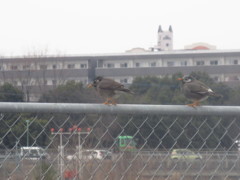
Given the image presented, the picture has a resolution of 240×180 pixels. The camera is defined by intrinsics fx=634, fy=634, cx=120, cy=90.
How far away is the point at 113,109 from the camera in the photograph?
384cm

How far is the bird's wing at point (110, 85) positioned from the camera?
5414 millimetres

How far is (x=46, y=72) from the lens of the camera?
44906 millimetres

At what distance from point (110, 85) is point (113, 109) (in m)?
1.77

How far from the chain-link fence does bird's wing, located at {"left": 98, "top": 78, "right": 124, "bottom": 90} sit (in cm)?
104

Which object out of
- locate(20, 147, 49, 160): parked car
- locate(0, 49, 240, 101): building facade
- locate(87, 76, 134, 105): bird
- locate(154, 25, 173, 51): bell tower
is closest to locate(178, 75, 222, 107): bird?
locate(87, 76, 134, 105): bird

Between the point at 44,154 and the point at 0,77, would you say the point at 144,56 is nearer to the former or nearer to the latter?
the point at 0,77

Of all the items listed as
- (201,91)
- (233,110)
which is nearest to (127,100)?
(201,91)

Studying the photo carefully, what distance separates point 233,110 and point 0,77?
40055 millimetres

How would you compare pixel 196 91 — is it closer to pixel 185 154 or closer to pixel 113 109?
pixel 185 154

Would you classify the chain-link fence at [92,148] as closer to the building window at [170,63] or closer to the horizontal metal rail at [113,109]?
the horizontal metal rail at [113,109]

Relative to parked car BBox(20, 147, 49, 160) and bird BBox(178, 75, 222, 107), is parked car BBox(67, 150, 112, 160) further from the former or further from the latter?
bird BBox(178, 75, 222, 107)

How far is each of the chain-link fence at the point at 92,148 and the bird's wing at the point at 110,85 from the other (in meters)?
1.04

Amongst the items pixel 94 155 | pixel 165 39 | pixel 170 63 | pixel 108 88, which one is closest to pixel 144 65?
pixel 170 63

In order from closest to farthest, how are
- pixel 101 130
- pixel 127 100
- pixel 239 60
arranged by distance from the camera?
pixel 101 130 → pixel 127 100 → pixel 239 60
